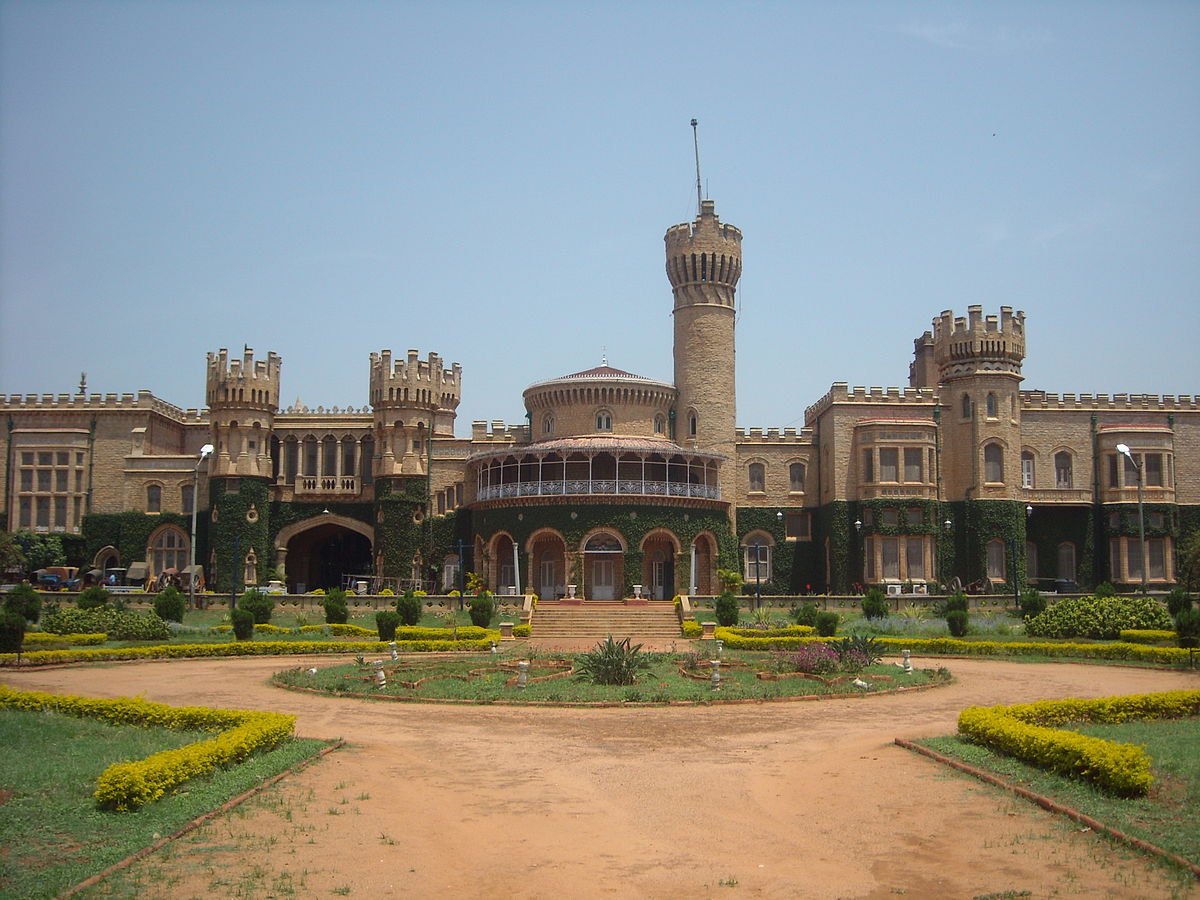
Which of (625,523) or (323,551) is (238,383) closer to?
(323,551)

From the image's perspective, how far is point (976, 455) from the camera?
181 ft

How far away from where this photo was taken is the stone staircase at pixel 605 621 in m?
41.3

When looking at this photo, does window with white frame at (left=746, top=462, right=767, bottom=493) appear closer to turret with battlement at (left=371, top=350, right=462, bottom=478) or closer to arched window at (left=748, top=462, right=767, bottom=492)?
arched window at (left=748, top=462, right=767, bottom=492)

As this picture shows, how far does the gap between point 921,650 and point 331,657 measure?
57.9ft

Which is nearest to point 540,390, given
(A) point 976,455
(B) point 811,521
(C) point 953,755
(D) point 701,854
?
(B) point 811,521

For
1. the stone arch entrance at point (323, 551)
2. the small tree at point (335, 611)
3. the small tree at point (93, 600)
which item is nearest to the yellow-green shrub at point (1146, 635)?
the small tree at point (335, 611)

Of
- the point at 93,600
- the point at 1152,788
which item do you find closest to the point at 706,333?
the point at 93,600

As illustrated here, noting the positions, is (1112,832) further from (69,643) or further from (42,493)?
→ (42,493)

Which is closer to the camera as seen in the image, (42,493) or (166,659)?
(166,659)

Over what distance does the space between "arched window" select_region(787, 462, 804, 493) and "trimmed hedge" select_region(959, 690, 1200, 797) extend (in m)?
38.6

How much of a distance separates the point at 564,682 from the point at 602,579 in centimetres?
2676

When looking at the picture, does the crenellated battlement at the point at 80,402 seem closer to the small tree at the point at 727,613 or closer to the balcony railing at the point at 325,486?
the balcony railing at the point at 325,486

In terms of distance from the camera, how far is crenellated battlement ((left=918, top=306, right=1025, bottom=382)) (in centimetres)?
5569

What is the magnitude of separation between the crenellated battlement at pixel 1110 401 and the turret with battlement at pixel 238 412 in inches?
1506
